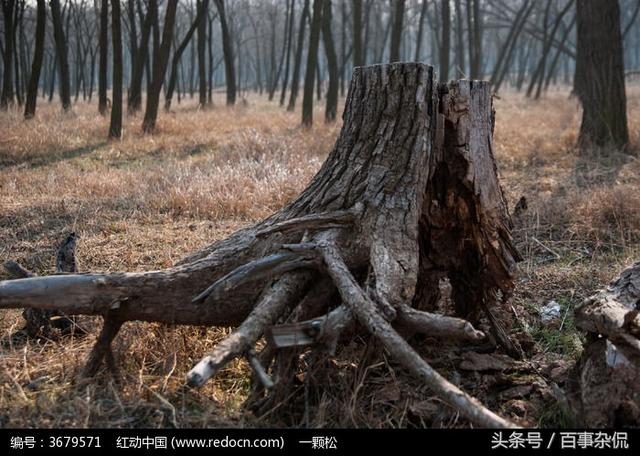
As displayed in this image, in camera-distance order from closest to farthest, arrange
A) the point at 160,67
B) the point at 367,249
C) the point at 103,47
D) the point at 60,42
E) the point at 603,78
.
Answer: the point at 367,249, the point at 603,78, the point at 160,67, the point at 103,47, the point at 60,42

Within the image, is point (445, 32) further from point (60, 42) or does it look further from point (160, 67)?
point (60, 42)

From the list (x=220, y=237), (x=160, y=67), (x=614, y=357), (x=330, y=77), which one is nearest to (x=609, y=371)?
(x=614, y=357)

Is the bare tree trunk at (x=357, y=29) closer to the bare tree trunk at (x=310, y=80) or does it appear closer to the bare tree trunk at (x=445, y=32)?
the bare tree trunk at (x=310, y=80)

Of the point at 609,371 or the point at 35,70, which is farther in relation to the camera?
the point at 35,70

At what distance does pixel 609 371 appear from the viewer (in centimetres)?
211

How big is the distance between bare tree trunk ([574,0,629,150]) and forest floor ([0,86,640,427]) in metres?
0.49

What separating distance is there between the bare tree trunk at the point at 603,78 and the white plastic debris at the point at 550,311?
513 centimetres

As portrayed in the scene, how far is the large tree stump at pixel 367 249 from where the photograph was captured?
224 centimetres

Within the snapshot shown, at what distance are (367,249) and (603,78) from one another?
6.60 m

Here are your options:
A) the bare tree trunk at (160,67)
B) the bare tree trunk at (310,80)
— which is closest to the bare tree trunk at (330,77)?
the bare tree trunk at (310,80)

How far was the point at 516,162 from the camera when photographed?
25.3 feet

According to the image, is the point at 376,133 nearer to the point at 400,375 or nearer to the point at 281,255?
the point at 281,255

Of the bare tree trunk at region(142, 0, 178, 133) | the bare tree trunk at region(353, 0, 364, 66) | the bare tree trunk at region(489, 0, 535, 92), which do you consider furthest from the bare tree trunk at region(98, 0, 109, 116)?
the bare tree trunk at region(489, 0, 535, 92)
